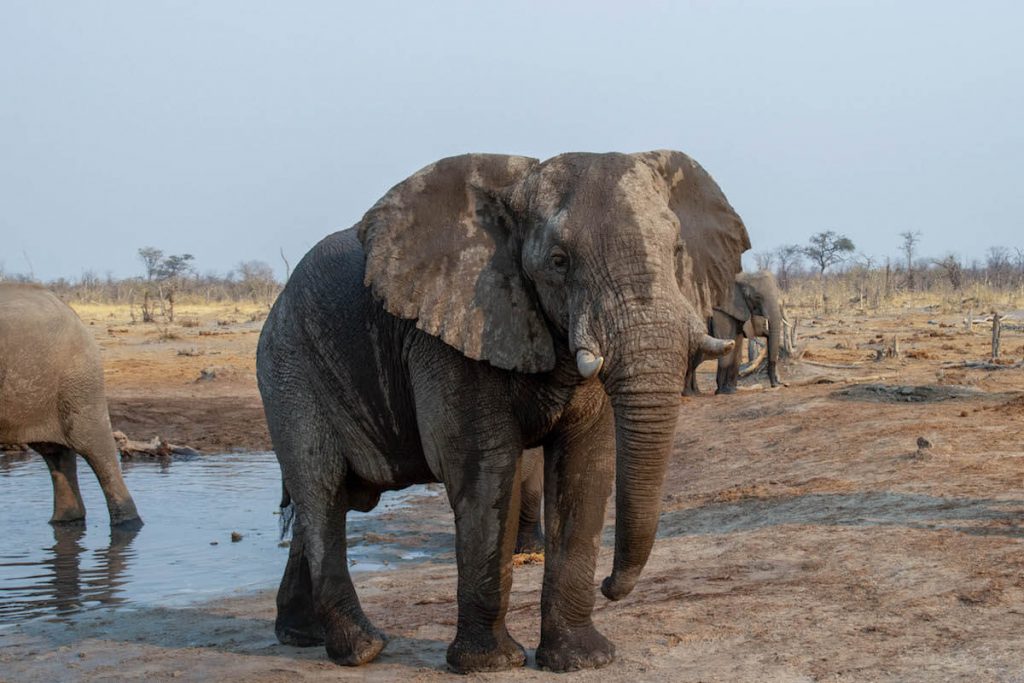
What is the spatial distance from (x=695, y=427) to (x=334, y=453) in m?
9.00

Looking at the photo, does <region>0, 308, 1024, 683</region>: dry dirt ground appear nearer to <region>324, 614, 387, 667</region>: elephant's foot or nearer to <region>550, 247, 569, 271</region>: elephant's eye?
<region>324, 614, 387, 667</region>: elephant's foot

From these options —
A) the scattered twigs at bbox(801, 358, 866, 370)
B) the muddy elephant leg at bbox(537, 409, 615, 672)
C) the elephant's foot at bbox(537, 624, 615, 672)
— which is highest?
the muddy elephant leg at bbox(537, 409, 615, 672)

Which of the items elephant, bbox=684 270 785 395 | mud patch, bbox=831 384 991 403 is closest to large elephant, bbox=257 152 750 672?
mud patch, bbox=831 384 991 403

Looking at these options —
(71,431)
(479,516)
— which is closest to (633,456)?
(479,516)

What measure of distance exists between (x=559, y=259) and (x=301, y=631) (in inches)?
93.2

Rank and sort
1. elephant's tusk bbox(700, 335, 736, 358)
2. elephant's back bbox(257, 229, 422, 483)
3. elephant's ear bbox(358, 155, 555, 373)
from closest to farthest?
elephant's tusk bbox(700, 335, 736, 358)
elephant's ear bbox(358, 155, 555, 373)
elephant's back bbox(257, 229, 422, 483)

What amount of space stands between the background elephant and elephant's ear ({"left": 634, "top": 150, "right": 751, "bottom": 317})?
481 inches

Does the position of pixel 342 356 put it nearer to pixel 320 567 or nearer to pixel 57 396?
pixel 320 567

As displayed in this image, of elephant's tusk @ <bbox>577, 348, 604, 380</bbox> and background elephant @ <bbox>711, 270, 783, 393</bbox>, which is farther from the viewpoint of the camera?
background elephant @ <bbox>711, 270, 783, 393</bbox>

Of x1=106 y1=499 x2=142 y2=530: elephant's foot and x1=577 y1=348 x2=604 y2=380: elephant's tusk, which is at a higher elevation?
x1=577 y1=348 x2=604 y2=380: elephant's tusk

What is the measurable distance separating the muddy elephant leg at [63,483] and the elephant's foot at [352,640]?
5176 millimetres

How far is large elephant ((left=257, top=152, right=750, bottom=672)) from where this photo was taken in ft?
13.9

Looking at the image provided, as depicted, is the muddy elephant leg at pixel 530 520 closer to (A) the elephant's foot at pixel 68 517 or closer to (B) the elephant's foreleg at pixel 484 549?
(B) the elephant's foreleg at pixel 484 549

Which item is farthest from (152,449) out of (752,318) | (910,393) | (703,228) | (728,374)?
(703,228)
